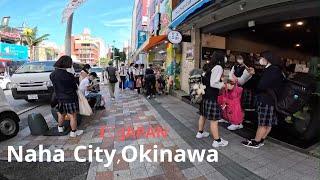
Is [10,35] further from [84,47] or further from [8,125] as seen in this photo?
[84,47]

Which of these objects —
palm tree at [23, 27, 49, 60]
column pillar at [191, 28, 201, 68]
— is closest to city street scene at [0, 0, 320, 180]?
column pillar at [191, 28, 201, 68]

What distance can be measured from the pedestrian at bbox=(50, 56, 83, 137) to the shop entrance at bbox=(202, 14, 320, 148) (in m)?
3.80

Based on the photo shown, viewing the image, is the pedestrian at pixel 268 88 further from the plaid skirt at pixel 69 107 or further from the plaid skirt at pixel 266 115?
the plaid skirt at pixel 69 107

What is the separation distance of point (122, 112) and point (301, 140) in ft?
18.6

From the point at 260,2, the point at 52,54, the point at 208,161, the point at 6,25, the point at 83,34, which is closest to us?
the point at 208,161

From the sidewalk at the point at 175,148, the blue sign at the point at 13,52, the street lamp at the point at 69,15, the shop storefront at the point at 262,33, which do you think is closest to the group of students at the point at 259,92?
the sidewalk at the point at 175,148

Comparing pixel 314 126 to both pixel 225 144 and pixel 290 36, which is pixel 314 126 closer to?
pixel 225 144

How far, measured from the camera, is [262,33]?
487 inches

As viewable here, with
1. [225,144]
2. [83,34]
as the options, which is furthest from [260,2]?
[83,34]

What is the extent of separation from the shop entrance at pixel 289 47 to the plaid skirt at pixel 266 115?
0.82 m

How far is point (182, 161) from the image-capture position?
16.6ft

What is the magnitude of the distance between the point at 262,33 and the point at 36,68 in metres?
9.67

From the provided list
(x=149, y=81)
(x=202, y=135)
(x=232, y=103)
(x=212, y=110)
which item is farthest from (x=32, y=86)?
(x=212, y=110)

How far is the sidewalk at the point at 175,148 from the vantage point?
4488 mm
